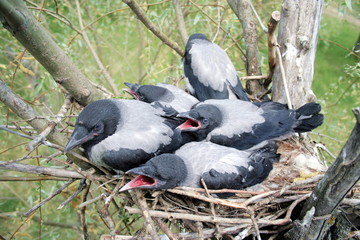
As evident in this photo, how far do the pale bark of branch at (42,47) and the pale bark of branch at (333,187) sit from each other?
1458mm

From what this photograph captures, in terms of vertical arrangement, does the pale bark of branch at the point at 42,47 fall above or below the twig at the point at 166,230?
above

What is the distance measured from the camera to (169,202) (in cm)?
223

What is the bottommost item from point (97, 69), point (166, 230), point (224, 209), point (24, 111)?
point (97, 69)

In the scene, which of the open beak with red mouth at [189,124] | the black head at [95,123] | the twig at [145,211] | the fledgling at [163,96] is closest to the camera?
the twig at [145,211]

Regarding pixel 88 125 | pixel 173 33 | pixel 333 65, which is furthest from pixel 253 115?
pixel 333 65

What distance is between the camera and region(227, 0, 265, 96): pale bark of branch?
10.3ft

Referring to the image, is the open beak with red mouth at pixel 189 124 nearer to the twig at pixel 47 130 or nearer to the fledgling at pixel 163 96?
the fledgling at pixel 163 96

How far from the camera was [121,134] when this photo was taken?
7.67 feet

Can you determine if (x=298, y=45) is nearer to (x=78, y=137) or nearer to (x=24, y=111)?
(x=78, y=137)

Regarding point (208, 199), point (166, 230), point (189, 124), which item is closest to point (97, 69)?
point (189, 124)

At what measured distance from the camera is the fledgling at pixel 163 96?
2.97 m

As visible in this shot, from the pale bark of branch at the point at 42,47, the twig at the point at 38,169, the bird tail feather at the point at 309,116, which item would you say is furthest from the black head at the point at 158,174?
the bird tail feather at the point at 309,116

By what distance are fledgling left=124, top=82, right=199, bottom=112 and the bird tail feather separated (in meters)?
0.95

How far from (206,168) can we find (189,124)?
1.48 ft
